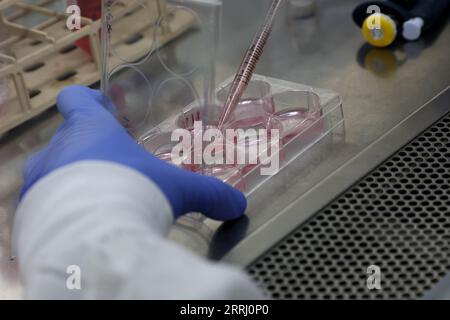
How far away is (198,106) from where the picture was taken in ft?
3.61

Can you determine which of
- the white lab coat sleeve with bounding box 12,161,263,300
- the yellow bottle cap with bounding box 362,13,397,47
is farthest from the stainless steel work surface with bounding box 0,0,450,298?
the white lab coat sleeve with bounding box 12,161,263,300

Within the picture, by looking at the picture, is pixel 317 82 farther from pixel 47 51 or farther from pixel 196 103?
pixel 47 51

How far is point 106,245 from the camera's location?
662 millimetres

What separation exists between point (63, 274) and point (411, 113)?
62 cm

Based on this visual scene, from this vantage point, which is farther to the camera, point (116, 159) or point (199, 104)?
point (199, 104)

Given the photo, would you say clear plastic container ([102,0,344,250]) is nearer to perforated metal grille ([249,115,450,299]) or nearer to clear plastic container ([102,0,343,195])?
clear plastic container ([102,0,343,195])

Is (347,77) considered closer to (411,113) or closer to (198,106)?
(411,113)

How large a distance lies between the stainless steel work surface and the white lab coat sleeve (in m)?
0.20

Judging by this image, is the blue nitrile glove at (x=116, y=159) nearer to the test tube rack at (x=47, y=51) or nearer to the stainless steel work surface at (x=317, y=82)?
the stainless steel work surface at (x=317, y=82)

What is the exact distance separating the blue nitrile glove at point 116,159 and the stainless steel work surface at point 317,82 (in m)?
0.05

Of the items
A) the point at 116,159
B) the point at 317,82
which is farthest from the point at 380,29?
the point at 116,159

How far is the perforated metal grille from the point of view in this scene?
0.82 m

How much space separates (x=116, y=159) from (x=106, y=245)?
15cm
